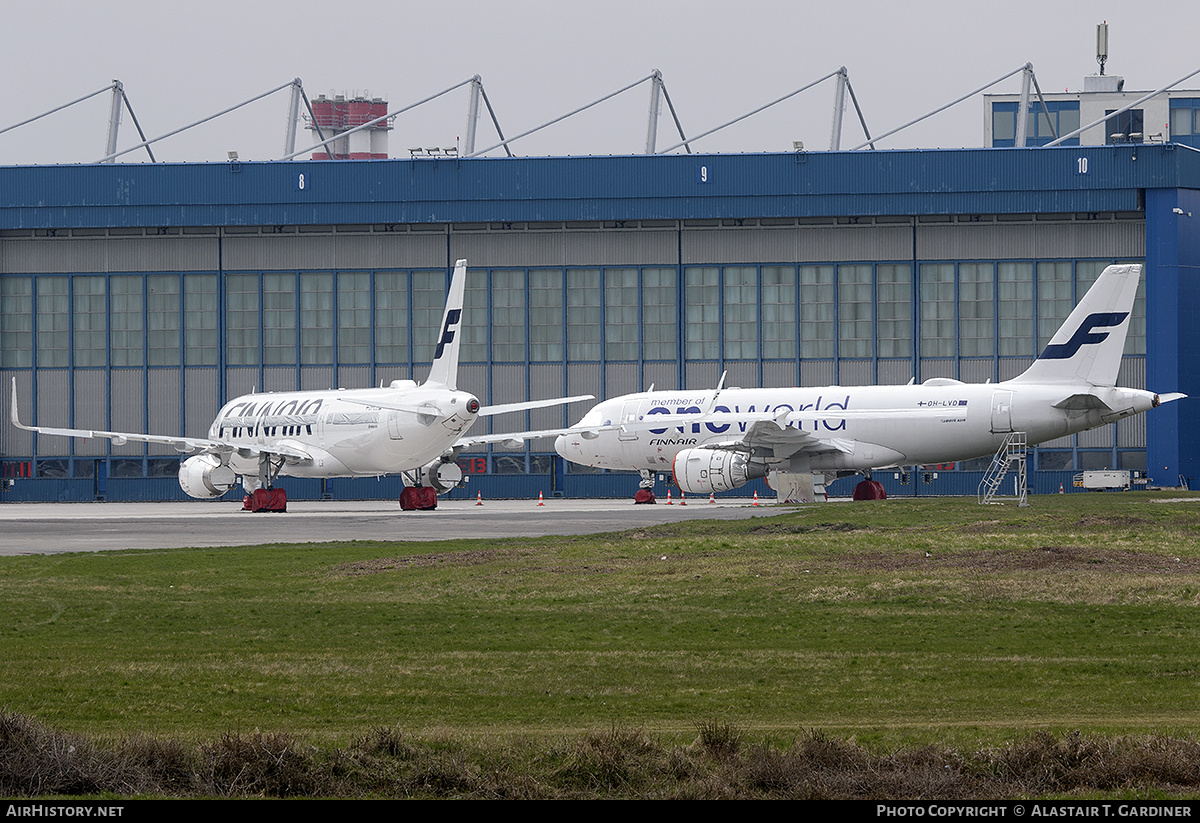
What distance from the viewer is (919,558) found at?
25312mm

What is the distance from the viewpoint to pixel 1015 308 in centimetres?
6788

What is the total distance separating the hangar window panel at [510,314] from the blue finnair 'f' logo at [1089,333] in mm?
28316

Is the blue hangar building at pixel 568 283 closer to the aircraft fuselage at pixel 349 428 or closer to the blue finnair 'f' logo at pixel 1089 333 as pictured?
the aircraft fuselage at pixel 349 428

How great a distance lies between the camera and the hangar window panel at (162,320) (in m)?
71.7

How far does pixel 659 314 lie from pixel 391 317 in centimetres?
1242

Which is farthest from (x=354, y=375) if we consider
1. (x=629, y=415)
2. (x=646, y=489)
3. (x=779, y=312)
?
(x=779, y=312)

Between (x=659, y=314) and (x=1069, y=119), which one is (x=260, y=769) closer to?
(x=659, y=314)

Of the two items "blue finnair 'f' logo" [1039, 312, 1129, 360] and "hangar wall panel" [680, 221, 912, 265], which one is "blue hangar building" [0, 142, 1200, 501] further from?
"blue finnair 'f' logo" [1039, 312, 1129, 360]

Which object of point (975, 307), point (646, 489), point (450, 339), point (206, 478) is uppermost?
point (975, 307)

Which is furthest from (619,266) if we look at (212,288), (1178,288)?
(1178,288)

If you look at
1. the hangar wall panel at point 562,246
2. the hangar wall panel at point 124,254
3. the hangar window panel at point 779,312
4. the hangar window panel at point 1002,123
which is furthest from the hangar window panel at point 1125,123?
the hangar wall panel at point 124,254

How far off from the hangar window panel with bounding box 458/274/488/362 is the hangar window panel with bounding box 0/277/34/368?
2043 cm

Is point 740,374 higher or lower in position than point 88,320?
lower

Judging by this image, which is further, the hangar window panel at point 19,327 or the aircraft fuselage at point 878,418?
the hangar window panel at point 19,327
